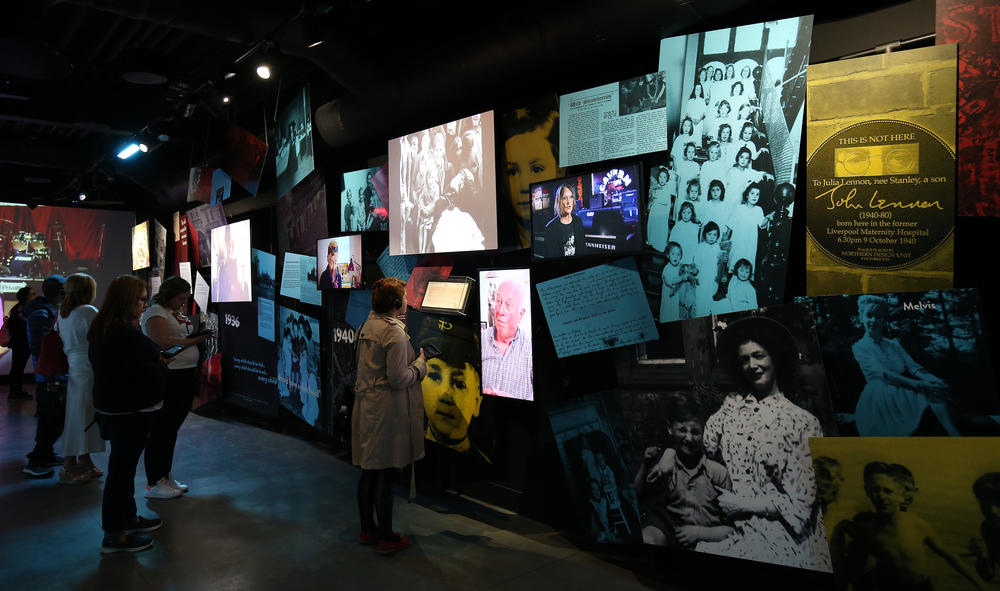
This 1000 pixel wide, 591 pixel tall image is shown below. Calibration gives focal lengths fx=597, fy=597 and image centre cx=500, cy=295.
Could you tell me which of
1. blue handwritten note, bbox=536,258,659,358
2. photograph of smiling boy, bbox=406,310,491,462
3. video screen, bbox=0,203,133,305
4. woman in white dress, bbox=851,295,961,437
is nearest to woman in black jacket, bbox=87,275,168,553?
photograph of smiling boy, bbox=406,310,491,462

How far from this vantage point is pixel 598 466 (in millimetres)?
3283

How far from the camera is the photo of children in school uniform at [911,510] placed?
2.09 m

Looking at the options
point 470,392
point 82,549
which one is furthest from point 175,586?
point 470,392

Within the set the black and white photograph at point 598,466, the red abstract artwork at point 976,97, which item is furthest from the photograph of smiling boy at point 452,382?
the red abstract artwork at point 976,97

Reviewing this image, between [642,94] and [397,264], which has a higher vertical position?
[642,94]

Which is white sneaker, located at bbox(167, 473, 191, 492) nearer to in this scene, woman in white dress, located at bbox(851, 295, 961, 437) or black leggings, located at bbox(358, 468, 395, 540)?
black leggings, located at bbox(358, 468, 395, 540)

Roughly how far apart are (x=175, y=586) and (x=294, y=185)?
3564mm

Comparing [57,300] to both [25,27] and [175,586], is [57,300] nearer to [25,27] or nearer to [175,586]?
[25,27]

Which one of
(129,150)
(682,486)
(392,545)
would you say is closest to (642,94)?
(682,486)

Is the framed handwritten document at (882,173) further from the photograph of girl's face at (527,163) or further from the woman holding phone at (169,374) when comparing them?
the woman holding phone at (169,374)

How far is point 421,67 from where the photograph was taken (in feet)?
13.0

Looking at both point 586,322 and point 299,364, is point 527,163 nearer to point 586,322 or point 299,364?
point 586,322

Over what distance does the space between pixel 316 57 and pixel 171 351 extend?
88.2 inches

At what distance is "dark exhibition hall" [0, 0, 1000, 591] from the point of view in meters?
2.31
